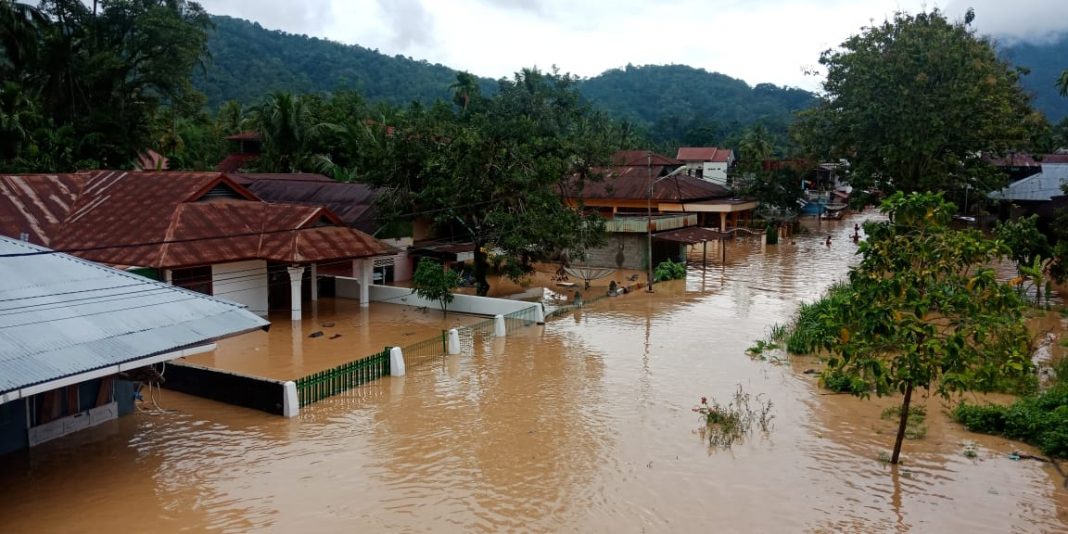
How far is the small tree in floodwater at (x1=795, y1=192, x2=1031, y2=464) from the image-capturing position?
483 inches

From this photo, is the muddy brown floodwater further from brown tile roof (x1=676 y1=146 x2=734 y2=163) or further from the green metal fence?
brown tile roof (x1=676 y1=146 x2=734 y2=163)

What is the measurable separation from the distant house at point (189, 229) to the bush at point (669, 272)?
14119 mm

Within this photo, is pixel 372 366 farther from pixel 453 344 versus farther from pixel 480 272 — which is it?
pixel 480 272

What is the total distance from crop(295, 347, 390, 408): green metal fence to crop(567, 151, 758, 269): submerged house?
1570 cm

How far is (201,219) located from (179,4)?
2011cm

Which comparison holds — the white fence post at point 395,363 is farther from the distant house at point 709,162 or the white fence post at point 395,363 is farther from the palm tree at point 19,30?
the distant house at point 709,162

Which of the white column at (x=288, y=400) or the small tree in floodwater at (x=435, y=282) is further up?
the small tree in floodwater at (x=435, y=282)

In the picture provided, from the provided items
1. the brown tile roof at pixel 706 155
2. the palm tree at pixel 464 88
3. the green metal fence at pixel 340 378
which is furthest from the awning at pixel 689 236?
the brown tile roof at pixel 706 155

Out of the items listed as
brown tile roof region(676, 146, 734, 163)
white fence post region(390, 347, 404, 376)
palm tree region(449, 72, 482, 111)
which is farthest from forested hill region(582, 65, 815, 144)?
white fence post region(390, 347, 404, 376)

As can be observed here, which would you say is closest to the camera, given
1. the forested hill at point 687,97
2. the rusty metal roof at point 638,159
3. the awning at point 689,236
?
the awning at point 689,236

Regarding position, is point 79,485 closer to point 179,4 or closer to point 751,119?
point 179,4

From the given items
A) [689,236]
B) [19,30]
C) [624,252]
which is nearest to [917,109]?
[689,236]

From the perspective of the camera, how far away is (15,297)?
1318 cm

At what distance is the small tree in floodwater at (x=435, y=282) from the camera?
1099 inches
